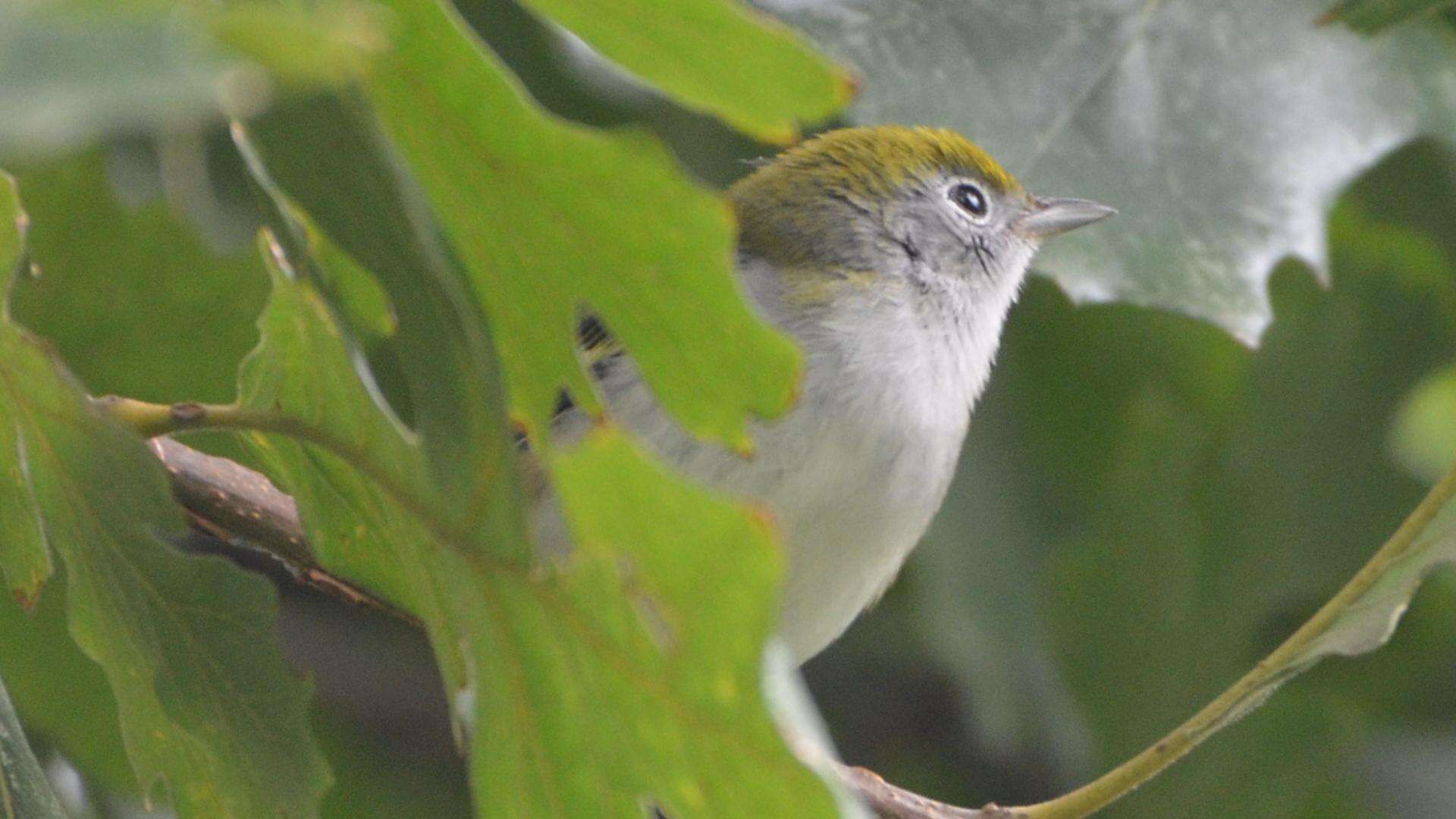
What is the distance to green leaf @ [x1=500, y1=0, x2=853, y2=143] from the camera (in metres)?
1.27

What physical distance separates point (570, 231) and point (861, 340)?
4.97ft

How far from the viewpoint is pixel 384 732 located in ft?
12.4

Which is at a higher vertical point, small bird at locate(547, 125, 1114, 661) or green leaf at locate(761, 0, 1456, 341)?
green leaf at locate(761, 0, 1456, 341)

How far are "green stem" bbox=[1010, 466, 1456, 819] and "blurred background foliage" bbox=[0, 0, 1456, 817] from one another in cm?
144

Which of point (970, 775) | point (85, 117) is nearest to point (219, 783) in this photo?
point (85, 117)

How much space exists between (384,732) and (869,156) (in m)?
1.54

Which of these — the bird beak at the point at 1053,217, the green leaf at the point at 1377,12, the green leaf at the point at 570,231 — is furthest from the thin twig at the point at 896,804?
the green leaf at the point at 1377,12

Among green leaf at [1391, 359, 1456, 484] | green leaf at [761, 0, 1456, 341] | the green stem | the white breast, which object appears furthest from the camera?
green leaf at [1391, 359, 1456, 484]

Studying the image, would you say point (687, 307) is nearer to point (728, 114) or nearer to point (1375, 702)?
point (728, 114)

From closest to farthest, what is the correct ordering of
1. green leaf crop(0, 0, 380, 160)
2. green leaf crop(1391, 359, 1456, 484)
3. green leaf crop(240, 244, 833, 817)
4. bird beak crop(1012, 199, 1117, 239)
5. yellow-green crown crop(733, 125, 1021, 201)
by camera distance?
green leaf crop(0, 0, 380, 160) → green leaf crop(240, 244, 833, 817) → bird beak crop(1012, 199, 1117, 239) → yellow-green crown crop(733, 125, 1021, 201) → green leaf crop(1391, 359, 1456, 484)

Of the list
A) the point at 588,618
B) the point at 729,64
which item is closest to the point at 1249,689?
the point at 588,618

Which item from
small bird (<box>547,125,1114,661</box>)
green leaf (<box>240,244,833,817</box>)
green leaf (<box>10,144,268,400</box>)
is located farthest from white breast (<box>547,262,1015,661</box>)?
green leaf (<box>240,244,833,817</box>)

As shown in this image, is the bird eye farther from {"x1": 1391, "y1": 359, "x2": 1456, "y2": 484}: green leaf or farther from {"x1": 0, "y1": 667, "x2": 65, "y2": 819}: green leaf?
{"x1": 0, "y1": 667, "x2": 65, "y2": 819}: green leaf

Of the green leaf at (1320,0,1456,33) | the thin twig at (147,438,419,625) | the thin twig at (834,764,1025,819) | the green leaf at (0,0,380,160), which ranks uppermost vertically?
the green leaf at (0,0,380,160)
